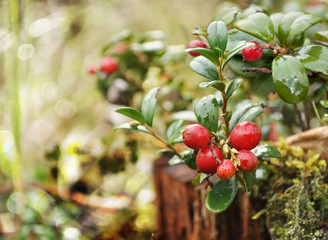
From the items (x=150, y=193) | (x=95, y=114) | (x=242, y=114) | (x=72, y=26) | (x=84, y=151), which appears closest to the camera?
(x=242, y=114)

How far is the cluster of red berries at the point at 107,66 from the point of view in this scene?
127cm

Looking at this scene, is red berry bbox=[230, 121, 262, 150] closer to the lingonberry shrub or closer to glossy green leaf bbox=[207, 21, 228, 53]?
the lingonberry shrub

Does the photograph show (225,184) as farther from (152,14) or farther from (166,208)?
(152,14)

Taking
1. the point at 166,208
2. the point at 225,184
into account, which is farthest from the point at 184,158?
the point at 166,208

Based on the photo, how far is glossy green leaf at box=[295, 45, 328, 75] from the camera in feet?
1.86

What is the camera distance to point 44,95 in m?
2.34

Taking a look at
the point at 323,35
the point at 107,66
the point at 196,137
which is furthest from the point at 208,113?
the point at 107,66

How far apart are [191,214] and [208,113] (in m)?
0.50

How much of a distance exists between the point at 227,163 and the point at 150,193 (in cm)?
116

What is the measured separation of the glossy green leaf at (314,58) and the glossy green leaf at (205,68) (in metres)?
0.16

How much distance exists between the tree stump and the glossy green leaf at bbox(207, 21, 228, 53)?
434 millimetres

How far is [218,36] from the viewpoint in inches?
22.0

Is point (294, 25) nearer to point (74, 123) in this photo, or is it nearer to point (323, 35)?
point (323, 35)

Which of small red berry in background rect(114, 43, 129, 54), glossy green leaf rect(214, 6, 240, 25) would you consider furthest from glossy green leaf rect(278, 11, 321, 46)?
small red berry in background rect(114, 43, 129, 54)
